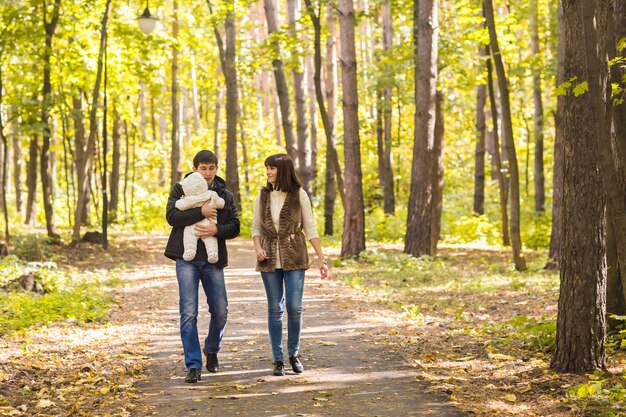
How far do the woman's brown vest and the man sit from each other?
32cm

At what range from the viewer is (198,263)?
7.12 metres

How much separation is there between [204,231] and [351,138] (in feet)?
37.1

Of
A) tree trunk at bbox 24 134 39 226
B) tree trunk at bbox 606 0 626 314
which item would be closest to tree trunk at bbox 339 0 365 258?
tree trunk at bbox 606 0 626 314

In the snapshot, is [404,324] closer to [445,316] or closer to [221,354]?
[445,316]

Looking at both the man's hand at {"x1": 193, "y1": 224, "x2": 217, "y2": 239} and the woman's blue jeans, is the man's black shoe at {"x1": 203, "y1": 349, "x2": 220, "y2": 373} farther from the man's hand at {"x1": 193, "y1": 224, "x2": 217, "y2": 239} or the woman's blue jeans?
the man's hand at {"x1": 193, "y1": 224, "x2": 217, "y2": 239}

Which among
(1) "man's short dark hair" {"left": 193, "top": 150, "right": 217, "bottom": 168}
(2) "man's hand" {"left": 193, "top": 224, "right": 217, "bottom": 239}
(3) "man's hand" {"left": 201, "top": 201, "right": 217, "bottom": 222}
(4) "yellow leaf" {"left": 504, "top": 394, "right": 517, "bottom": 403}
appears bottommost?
(4) "yellow leaf" {"left": 504, "top": 394, "right": 517, "bottom": 403}

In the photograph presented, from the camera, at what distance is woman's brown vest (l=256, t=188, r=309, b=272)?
711cm

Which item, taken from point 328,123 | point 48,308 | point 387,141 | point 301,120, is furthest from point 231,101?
point 48,308

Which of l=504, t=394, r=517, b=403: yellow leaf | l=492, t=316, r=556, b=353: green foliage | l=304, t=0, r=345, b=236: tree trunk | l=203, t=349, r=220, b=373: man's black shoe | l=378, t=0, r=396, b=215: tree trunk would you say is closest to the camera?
l=504, t=394, r=517, b=403: yellow leaf

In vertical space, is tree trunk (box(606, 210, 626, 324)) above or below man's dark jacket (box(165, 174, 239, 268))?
below

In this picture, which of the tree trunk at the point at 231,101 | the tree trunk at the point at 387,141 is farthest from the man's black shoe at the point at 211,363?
the tree trunk at the point at 231,101

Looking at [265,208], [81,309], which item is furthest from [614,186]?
[81,309]

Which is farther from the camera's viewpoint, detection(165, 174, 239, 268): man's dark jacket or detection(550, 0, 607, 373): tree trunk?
detection(165, 174, 239, 268): man's dark jacket

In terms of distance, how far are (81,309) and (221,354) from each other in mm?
3753
